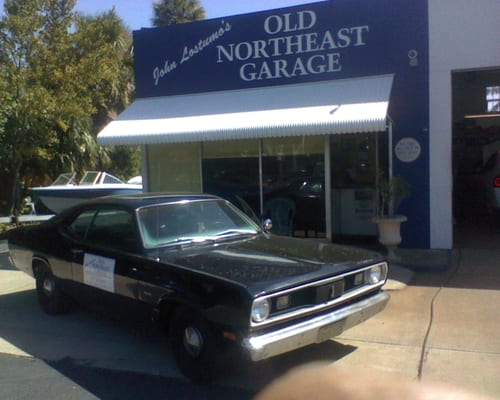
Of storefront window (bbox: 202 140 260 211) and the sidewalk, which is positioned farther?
storefront window (bbox: 202 140 260 211)

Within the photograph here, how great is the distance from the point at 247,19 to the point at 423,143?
4.14 m

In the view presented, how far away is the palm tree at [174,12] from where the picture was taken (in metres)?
29.6

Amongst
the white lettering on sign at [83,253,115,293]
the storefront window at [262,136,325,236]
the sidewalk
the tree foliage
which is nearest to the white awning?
the storefront window at [262,136,325,236]

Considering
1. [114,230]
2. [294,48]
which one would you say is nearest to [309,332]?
[114,230]

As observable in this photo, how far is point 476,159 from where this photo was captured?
49.2ft

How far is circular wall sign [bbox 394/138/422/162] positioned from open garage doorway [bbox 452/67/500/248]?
1.82m

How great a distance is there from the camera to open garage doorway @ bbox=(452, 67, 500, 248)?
1110 cm

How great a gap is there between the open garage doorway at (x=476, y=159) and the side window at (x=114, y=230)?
6.57 metres

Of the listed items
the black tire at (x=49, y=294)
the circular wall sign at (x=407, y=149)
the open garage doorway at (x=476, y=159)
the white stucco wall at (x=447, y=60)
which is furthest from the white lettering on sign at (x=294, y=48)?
the black tire at (x=49, y=294)

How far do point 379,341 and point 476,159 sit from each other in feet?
36.8

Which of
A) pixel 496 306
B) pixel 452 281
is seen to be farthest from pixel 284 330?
pixel 452 281

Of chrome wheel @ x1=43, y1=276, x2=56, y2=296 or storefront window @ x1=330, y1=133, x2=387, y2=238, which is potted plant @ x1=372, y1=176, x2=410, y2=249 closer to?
storefront window @ x1=330, y1=133, x2=387, y2=238

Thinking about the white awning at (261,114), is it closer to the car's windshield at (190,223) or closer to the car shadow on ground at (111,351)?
the car's windshield at (190,223)

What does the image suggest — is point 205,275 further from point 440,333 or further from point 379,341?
point 440,333
